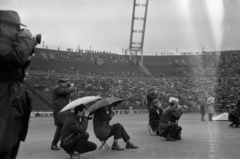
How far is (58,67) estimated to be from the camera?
169 ft

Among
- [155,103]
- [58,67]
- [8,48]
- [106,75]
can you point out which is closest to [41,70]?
[58,67]

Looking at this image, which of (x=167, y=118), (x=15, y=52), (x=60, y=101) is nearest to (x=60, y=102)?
(x=60, y=101)

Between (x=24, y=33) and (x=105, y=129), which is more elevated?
(x=24, y=33)

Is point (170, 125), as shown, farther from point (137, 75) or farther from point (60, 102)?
point (137, 75)

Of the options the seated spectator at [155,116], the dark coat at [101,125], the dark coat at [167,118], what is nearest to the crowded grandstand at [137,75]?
the seated spectator at [155,116]

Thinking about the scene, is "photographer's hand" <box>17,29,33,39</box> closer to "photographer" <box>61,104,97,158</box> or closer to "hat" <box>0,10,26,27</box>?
"hat" <box>0,10,26,27</box>

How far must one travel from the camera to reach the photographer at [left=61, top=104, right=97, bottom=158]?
299 inches

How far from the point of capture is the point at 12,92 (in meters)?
3.02

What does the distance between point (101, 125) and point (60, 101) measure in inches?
49.5

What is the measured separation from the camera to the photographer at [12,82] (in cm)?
295

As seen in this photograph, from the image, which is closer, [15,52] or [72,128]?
[15,52]

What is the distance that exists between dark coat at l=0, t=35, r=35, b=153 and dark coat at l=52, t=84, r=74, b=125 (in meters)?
5.84

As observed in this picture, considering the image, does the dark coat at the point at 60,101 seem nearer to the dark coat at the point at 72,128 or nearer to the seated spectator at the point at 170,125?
the dark coat at the point at 72,128

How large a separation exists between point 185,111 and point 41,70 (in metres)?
20.7
